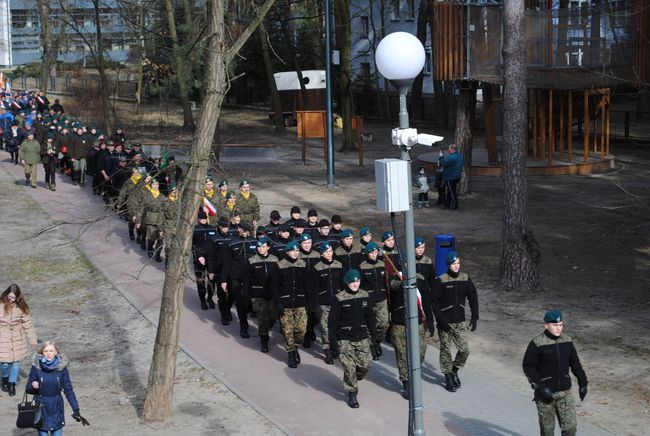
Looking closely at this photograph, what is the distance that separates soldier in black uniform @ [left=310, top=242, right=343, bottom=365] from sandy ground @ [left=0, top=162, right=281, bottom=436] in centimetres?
175

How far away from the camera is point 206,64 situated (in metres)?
12.6

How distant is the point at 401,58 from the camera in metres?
9.81

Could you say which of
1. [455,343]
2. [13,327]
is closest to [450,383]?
[455,343]

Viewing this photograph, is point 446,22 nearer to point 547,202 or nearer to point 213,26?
point 547,202

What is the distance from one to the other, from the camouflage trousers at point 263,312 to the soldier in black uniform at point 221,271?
4.43 feet

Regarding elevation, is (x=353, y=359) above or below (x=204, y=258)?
below

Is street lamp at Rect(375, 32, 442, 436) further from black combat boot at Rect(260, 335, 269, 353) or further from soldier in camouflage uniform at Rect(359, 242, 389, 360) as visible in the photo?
black combat boot at Rect(260, 335, 269, 353)

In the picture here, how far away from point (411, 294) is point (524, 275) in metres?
9.00

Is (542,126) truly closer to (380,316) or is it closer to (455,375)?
(380,316)

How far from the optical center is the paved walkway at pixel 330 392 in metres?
12.2

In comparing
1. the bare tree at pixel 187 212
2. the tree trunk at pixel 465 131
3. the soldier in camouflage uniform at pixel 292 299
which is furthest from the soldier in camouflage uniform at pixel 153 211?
the tree trunk at pixel 465 131

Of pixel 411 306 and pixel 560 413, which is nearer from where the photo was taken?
pixel 411 306

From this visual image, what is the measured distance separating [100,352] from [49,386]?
4.56 metres

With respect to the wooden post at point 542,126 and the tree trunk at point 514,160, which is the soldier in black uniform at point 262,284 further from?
the wooden post at point 542,126
